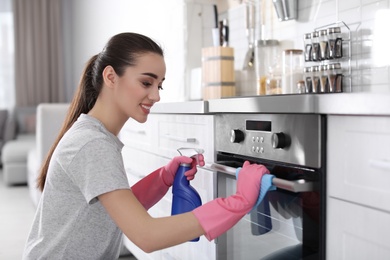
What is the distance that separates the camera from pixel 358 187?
1043 millimetres

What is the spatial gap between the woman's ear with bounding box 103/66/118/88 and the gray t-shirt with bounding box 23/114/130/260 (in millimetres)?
106

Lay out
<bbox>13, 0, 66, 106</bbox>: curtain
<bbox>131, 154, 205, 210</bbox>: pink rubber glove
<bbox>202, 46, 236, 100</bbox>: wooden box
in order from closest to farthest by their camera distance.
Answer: <bbox>131, 154, 205, 210</bbox>: pink rubber glove < <bbox>202, 46, 236, 100</bbox>: wooden box < <bbox>13, 0, 66, 106</bbox>: curtain

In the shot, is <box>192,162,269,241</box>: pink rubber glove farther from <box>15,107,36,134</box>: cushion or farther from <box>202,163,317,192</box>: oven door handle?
<box>15,107,36,134</box>: cushion

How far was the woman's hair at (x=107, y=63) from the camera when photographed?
1283mm

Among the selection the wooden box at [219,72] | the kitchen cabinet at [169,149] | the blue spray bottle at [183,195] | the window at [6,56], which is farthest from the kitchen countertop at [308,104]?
the window at [6,56]

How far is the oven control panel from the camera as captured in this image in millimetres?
1173

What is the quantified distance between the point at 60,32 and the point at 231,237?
6334mm

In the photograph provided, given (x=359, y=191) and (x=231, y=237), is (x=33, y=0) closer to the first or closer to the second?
(x=231, y=237)

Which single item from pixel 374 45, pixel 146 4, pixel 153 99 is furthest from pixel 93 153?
pixel 146 4

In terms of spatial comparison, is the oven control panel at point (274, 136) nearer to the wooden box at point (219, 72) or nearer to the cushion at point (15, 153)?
the wooden box at point (219, 72)

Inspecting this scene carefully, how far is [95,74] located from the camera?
1.39 meters

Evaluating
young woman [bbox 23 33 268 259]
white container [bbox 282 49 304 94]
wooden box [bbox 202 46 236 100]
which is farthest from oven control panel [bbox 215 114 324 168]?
wooden box [bbox 202 46 236 100]

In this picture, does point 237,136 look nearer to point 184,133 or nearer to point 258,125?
point 258,125

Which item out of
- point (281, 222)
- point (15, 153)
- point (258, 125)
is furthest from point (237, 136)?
point (15, 153)
